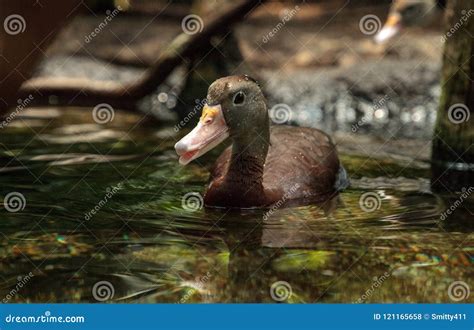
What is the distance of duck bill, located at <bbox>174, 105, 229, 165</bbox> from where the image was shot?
6.98 meters

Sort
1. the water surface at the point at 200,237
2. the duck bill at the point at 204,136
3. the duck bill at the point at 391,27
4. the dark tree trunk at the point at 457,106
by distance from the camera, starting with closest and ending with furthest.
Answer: the water surface at the point at 200,237, the duck bill at the point at 204,136, the dark tree trunk at the point at 457,106, the duck bill at the point at 391,27

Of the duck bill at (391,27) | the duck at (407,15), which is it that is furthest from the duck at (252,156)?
the duck at (407,15)

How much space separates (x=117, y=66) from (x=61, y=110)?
62.1 inches

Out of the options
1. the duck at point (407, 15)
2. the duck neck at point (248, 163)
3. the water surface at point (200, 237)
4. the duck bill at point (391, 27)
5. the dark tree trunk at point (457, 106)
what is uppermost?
the duck at point (407, 15)

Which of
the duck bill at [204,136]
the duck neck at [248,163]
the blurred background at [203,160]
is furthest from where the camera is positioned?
the duck neck at [248,163]

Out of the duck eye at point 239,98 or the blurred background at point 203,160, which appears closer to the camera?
the blurred background at point 203,160

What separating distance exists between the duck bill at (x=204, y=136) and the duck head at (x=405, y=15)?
3541mm

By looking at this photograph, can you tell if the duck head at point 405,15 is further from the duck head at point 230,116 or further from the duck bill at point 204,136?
the duck bill at point 204,136

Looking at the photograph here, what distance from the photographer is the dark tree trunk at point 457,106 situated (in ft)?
26.6

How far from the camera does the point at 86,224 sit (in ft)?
23.1

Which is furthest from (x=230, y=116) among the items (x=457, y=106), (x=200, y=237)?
(x=457, y=106)

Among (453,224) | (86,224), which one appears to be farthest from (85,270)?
(453,224)

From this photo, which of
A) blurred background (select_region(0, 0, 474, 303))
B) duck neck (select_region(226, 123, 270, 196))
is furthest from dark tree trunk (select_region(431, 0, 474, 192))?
duck neck (select_region(226, 123, 270, 196))

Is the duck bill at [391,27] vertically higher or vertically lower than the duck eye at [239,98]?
higher
